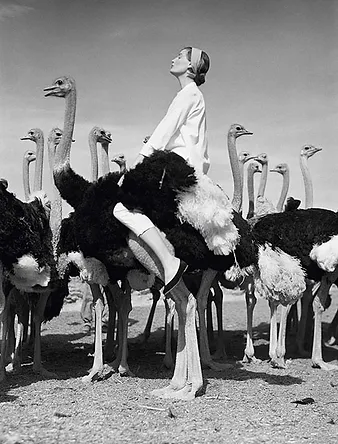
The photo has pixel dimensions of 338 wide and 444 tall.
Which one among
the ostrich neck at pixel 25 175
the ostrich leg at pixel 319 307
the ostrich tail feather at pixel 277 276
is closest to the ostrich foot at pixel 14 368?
the ostrich tail feather at pixel 277 276

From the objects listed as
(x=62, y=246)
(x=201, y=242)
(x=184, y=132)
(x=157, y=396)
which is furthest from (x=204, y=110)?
(x=157, y=396)

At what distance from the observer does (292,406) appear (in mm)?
5996

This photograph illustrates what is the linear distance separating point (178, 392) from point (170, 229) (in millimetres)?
1327

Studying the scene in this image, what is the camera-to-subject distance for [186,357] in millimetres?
6457

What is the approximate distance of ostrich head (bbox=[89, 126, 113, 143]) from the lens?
10.5 m

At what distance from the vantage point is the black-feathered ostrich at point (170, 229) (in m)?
6.11

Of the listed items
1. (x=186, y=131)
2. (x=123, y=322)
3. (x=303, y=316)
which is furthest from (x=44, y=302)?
(x=303, y=316)

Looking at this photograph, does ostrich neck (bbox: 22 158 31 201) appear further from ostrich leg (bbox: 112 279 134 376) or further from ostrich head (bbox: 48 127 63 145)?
ostrich leg (bbox: 112 279 134 376)

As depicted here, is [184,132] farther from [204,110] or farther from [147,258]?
[147,258]

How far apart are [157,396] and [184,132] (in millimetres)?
2206

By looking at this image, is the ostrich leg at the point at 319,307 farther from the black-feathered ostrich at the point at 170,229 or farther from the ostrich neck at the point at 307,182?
the ostrich neck at the point at 307,182

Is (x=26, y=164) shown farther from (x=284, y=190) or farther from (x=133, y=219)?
(x=133, y=219)

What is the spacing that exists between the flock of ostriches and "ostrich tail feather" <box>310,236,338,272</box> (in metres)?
0.01

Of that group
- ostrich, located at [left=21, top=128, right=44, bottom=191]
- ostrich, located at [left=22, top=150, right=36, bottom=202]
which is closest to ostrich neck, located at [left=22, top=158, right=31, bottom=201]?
ostrich, located at [left=22, top=150, right=36, bottom=202]
